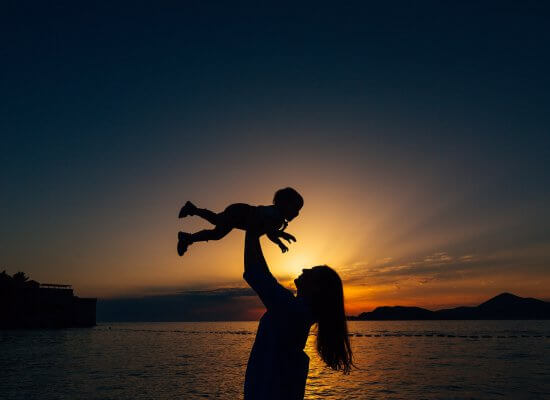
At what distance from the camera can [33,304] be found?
355ft

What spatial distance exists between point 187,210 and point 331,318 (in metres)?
1.86

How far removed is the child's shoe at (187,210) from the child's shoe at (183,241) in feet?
0.74

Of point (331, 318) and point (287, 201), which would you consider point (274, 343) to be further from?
point (287, 201)

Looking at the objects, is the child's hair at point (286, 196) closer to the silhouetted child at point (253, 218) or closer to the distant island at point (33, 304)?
the silhouetted child at point (253, 218)

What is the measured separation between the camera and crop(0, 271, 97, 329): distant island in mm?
104750

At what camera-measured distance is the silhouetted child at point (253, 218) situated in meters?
2.56

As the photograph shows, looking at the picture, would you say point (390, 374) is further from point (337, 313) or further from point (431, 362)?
point (337, 313)

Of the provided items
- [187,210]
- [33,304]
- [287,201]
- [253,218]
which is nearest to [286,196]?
[287,201]

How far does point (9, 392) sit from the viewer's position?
79.4 feet

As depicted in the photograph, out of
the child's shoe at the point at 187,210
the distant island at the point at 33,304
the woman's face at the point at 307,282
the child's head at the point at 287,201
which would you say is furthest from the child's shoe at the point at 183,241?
the distant island at the point at 33,304

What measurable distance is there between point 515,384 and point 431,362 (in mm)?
14774

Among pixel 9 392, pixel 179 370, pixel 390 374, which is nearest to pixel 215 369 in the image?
pixel 179 370

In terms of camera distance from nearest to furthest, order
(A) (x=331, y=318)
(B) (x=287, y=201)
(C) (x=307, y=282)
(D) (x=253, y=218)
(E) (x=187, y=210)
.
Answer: (D) (x=253, y=218)
(C) (x=307, y=282)
(A) (x=331, y=318)
(B) (x=287, y=201)
(E) (x=187, y=210)

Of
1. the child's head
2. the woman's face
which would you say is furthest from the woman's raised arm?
the child's head
